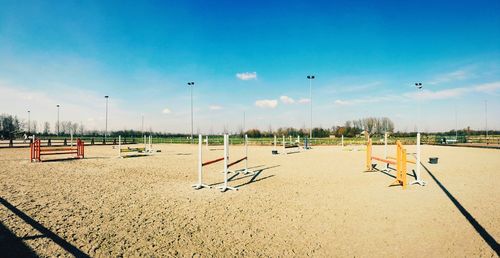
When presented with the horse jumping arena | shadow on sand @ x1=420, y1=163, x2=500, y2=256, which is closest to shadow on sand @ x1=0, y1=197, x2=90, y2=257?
the horse jumping arena

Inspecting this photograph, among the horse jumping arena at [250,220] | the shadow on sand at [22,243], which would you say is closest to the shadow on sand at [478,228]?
the horse jumping arena at [250,220]

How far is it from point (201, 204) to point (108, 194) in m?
3.10

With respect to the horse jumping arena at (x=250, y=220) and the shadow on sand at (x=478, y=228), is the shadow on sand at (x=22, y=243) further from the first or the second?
the shadow on sand at (x=478, y=228)

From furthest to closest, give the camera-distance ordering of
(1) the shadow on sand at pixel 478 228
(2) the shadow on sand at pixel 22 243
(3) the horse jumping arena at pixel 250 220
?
(1) the shadow on sand at pixel 478 228
(3) the horse jumping arena at pixel 250 220
(2) the shadow on sand at pixel 22 243

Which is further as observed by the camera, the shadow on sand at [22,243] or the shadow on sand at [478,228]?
the shadow on sand at [478,228]

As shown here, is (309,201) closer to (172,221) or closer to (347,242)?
(347,242)

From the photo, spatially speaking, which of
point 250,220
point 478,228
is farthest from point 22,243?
point 478,228

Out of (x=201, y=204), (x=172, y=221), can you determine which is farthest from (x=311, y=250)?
(x=201, y=204)

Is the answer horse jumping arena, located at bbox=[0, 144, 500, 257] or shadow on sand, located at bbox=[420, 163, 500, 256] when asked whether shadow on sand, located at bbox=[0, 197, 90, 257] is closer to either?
horse jumping arena, located at bbox=[0, 144, 500, 257]

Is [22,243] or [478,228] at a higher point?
[22,243]

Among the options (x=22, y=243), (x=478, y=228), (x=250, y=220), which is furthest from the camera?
(x=250, y=220)

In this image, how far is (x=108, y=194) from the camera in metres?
8.04

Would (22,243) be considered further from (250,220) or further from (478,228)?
(478,228)

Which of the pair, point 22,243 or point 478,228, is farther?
point 478,228
